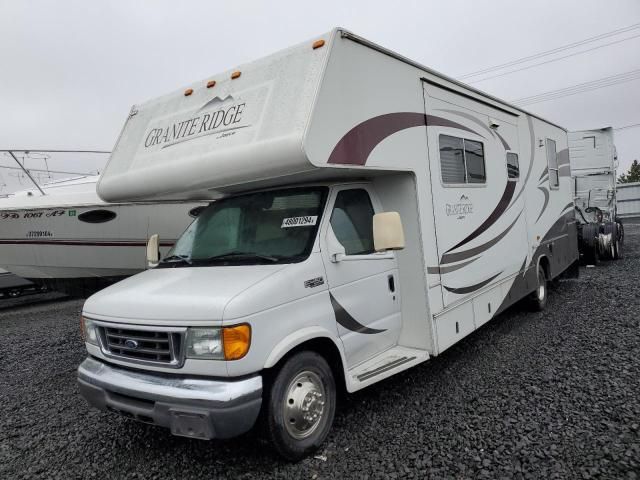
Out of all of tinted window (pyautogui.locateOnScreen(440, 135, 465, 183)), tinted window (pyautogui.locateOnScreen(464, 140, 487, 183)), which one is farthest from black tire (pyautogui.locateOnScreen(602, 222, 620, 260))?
tinted window (pyautogui.locateOnScreen(440, 135, 465, 183))

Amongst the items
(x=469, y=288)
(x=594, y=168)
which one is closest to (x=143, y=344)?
(x=469, y=288)

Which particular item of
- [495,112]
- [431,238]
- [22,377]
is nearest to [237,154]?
[431,238]

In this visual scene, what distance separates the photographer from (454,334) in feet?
15.9

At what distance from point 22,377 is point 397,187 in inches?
201

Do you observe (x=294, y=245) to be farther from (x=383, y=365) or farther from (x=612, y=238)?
(x=612, y=238)

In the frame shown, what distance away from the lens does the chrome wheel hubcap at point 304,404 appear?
3279mm

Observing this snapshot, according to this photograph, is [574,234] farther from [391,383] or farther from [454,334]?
[391,383]

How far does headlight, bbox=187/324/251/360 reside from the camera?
9.72 feet

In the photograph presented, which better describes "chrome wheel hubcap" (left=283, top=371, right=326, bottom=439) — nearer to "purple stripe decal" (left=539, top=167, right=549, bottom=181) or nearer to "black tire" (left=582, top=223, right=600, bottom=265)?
"purple stripe decal" (left=539, top=167, right=549, bottom=181)

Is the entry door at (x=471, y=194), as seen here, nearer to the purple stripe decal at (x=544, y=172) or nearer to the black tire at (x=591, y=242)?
the purple stripe decal at (x=544, y=172)

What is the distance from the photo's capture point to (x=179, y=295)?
324 centimetres

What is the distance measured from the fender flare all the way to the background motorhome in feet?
98.4

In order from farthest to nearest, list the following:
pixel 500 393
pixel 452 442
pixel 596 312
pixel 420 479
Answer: pixel 596 312 < pixel 500 393 < pixel 452 442 < pixel 420 479

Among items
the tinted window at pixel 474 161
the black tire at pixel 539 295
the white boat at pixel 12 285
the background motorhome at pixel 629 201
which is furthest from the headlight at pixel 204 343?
the background motorhome at pixel 629 201
